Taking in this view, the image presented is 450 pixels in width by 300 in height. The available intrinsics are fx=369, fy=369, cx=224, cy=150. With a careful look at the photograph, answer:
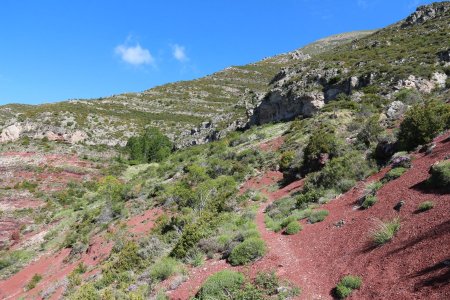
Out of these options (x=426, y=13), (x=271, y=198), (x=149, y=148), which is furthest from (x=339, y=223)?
(x=426, y=13)

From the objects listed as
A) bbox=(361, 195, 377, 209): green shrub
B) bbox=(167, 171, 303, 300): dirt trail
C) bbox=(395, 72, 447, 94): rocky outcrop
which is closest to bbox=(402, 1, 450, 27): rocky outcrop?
bbox=(395, 72, 447, 94): rocky outcrop

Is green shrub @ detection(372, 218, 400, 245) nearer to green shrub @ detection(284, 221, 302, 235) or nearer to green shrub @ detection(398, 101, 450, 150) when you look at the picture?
green shrub @ detection(284, 221, 302, 235)

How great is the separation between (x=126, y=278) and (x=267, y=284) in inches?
260

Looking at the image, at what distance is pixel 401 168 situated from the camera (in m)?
14.2

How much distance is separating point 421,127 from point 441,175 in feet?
21.6

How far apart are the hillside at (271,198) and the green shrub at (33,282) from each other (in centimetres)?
28

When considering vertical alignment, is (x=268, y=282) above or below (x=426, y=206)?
below

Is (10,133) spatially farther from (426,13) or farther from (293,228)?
(426,13)

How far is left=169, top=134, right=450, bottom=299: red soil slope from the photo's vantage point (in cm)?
742

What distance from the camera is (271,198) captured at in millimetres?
20500

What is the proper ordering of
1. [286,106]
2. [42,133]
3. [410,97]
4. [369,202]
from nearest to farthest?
[369,202]
[410,97]
[286,106]
[42,133]

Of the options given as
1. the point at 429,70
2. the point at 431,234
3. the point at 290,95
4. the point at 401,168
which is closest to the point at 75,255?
the point at 401,168

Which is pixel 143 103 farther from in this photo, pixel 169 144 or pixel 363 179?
pixel 363 179

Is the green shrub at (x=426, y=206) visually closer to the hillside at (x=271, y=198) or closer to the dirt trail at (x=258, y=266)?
the hillside at (x=271, y=198)
